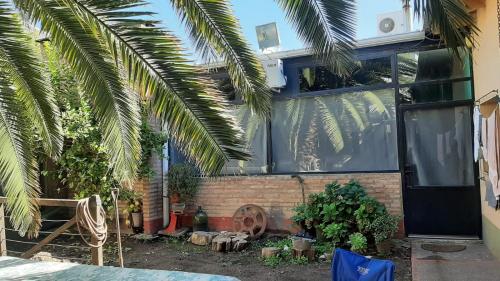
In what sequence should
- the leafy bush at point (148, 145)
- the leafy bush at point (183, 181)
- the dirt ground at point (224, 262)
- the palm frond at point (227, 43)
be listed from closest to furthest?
the palm frond at point (227, 43) → the dirt ground at point (224, 262) → the leafy bush at point (148, 145) → the leafy bush at point (183, 181)

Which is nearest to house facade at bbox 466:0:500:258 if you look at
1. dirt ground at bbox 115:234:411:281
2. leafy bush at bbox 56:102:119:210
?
dirt ground at bbox 115:234:411:281

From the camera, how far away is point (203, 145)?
10.9 ft

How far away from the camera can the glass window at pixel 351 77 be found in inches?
299

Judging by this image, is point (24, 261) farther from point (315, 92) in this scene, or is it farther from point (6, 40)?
point (315, 92)

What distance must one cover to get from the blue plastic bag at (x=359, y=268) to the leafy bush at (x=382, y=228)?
319 centimetres

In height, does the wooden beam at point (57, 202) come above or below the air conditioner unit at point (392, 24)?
below

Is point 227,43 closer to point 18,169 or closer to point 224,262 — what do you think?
point 18,169

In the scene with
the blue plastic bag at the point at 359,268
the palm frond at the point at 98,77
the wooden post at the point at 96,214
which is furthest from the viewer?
the wooden post at the point at 96,214

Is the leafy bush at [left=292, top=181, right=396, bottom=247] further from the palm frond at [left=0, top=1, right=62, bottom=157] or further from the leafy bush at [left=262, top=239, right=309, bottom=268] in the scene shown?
the palm frond at [left=0, top=1, right=62, bottom=157]

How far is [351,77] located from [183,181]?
12.6ft

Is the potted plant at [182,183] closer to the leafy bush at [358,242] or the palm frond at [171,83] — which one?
the leafy bush at [358,242]

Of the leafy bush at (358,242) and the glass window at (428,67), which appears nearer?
the leafy bush at (358,242)

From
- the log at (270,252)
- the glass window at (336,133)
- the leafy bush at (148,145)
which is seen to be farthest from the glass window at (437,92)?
the leafy bush at (148,145)

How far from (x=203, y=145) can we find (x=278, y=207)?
512 centimetres
